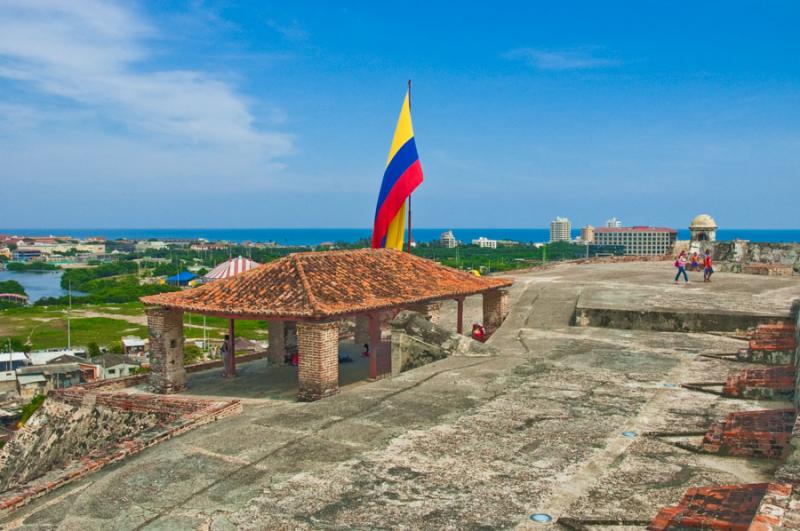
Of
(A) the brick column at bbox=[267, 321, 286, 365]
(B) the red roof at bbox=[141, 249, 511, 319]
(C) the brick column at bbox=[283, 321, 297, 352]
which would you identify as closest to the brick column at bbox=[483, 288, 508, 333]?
(B) the red roof at bbox=[141, 249, 511, 319]

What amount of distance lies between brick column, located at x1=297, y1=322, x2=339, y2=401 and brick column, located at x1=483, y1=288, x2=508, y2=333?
8.27 meters

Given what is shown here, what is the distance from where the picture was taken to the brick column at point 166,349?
13359mm

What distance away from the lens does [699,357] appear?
42.1ft

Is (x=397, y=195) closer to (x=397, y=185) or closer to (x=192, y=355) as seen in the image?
(x=397, y=185)

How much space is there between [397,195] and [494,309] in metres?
5.70

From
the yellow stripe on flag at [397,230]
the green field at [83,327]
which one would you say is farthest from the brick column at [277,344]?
the green field at [83,327]

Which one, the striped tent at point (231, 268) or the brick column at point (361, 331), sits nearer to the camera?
the brick column at point (361, 331)

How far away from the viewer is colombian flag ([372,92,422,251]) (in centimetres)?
2208

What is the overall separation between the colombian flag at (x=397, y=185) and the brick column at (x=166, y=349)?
967 cm

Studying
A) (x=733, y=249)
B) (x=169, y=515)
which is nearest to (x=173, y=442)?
(x=169, y=515)

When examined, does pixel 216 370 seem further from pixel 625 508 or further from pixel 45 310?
pixel 45 310

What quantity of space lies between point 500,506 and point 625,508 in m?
1.17

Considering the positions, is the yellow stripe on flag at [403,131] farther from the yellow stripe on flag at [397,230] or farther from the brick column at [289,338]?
the brick column at [289,338]

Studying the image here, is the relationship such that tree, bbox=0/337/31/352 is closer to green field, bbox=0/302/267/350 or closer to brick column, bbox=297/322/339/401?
green field, bbox=0/302/267/350
